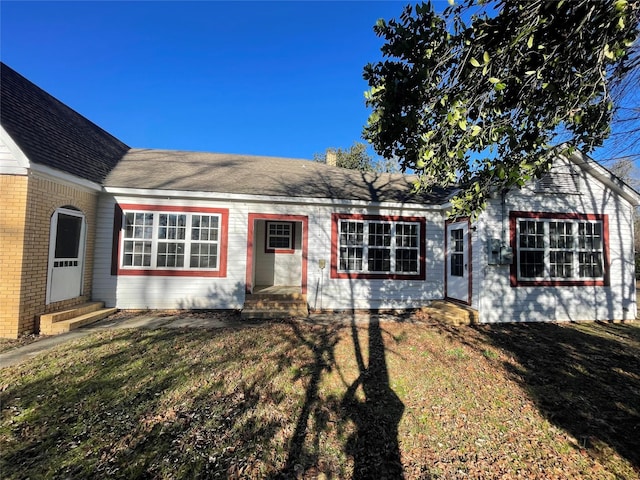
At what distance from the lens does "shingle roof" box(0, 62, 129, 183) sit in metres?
6.64

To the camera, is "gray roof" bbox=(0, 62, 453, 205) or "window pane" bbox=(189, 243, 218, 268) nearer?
"gray roof" bbox=(0, 62, 453, 205)

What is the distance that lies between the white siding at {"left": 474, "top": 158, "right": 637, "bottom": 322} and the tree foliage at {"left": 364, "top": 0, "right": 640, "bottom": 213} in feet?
15.3

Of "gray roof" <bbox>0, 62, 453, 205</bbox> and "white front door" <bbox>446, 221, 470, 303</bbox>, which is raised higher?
"gray roof" <bbox>0, 62, 453, 205</bbox>

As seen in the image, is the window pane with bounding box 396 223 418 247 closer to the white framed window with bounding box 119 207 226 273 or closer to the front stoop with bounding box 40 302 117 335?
the white framed window with bounding box 119 207 226 273

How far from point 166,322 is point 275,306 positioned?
2770 mm

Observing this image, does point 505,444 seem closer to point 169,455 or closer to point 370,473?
point 370,473

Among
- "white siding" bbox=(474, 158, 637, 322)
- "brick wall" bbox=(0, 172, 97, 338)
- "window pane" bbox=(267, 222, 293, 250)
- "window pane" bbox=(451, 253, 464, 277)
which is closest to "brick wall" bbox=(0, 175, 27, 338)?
"brick wall" bbox=(0, 172, 97, 338)

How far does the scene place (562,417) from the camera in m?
3.72

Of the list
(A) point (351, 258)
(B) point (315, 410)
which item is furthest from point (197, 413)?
(A) point (351, 258)

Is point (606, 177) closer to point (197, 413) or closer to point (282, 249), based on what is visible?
point (282, 249)

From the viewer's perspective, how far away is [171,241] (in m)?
8.83

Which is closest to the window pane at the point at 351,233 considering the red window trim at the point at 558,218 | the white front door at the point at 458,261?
the white front door at the point at 458,261

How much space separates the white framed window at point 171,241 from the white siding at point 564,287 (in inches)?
300

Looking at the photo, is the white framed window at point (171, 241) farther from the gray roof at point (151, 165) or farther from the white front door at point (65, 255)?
the white front door at point (65, 255)
